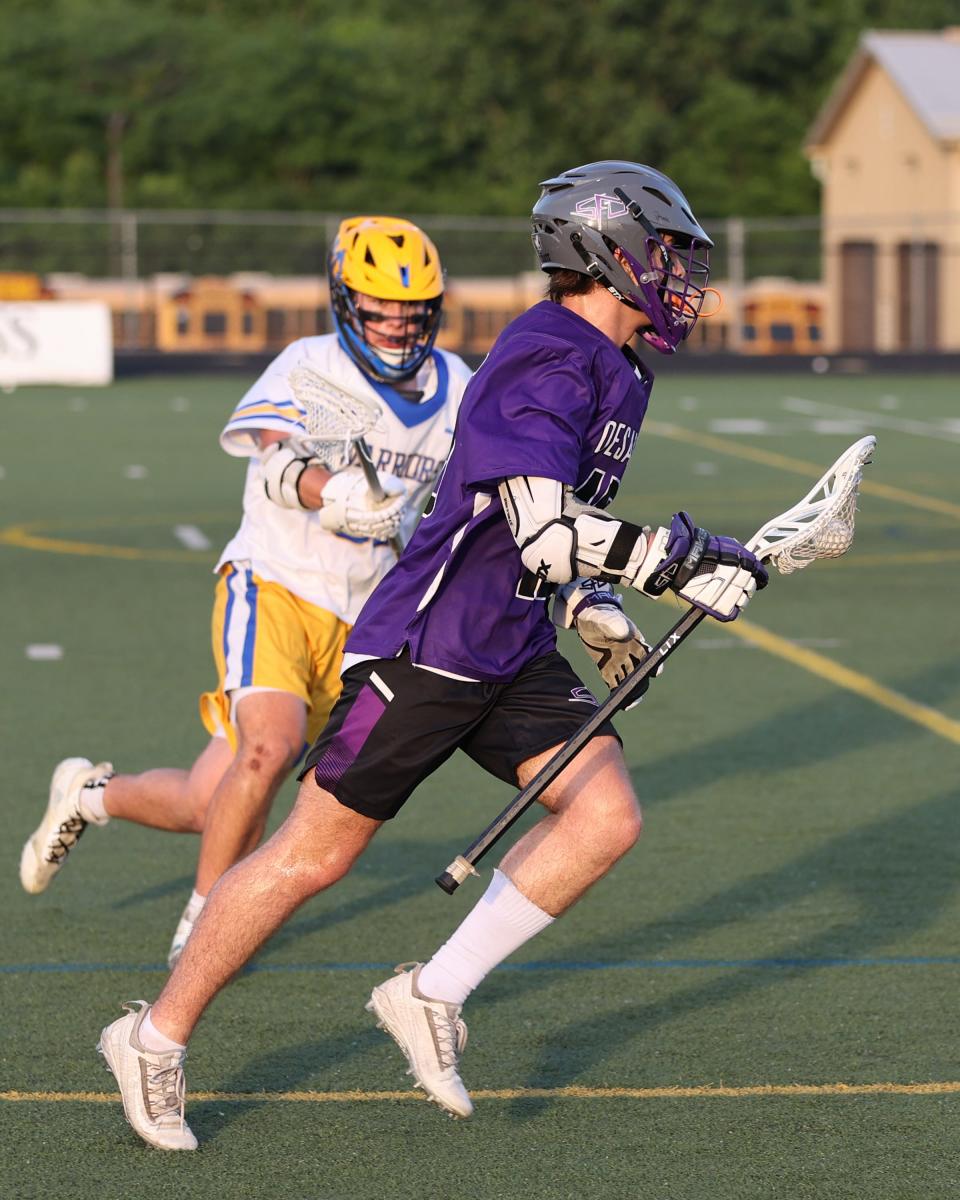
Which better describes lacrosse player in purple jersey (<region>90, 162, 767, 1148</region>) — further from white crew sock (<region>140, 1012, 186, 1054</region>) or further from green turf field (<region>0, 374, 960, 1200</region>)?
green turf field (<region>0, 374, 960, 1200</region>)

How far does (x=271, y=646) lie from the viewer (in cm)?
586

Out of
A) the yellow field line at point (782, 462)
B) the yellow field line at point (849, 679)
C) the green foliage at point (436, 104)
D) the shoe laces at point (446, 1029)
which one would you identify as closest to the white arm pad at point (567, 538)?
the shoe laces at point (446, 1029)

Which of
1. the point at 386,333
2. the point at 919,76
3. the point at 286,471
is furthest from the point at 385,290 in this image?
the point at 919,76

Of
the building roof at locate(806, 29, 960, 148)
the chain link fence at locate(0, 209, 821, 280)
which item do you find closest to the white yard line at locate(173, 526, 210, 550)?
the chain link fence at locate(0, 209, 821, 280)

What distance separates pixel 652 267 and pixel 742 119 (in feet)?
190

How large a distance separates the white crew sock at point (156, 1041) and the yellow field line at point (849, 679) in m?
4.86

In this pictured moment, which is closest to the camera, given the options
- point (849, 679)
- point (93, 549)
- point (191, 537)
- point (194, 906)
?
point (194, 906)

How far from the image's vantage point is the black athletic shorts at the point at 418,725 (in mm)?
4480

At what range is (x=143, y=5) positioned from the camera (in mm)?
75188

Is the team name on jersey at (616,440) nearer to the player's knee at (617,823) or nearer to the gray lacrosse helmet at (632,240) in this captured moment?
the gray lacrosse helmet at (632,240)

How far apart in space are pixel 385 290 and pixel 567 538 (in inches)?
74.4

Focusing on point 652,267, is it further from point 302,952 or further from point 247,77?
point 247,77

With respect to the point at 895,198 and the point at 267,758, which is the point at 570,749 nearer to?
the point at 267,758

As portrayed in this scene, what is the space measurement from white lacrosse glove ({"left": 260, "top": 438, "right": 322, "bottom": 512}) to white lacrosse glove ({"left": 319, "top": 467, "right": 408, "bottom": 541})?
20cm
